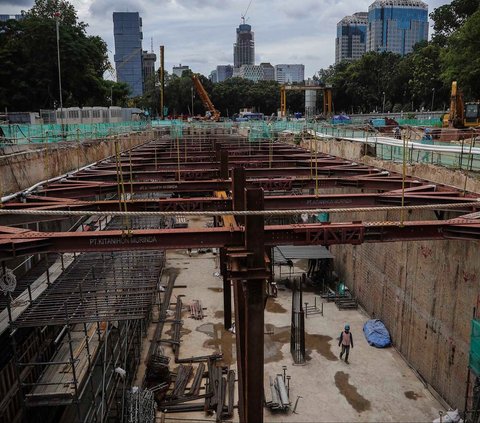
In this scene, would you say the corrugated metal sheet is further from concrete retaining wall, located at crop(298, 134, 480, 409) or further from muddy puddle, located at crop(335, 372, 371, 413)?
muddy puddle, located at crop(335, 372, 371, 413)

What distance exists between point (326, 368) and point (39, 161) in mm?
14427

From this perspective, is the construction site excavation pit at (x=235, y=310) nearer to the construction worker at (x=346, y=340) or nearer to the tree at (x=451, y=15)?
the construction worker at (x=346, y=340)

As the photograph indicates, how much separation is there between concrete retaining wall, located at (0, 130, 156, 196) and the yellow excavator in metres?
29.4

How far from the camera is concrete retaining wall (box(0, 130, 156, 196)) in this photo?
53.9 feet

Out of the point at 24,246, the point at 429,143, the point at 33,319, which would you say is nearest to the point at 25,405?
the point at 33,319

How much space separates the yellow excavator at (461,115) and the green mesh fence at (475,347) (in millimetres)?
30146

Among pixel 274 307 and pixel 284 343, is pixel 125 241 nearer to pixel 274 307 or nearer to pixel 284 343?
pixel 284 343

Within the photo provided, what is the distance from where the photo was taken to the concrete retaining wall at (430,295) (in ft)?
38.4

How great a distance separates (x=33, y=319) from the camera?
1010 centimetres

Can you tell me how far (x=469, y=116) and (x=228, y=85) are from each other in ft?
287

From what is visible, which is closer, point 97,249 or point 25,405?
point 97,249

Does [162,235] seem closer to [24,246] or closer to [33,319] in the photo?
[24,246]

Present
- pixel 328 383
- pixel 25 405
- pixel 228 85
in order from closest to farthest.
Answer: pixel 25 405, pixel 328 383, pixel 228 85

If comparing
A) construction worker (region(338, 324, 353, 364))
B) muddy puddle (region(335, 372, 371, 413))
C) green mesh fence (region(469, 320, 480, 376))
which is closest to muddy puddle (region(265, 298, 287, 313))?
construction worker (region(338, 324, 353, 364))
